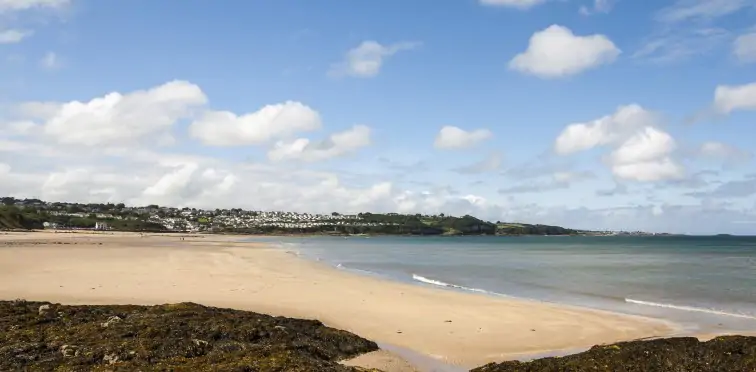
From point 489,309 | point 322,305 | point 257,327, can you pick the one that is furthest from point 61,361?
point 489,309

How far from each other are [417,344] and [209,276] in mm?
19423

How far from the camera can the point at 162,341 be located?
34.5 ft

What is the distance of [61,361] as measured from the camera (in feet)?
30.6

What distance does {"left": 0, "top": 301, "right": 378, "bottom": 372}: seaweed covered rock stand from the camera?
30.1 feet

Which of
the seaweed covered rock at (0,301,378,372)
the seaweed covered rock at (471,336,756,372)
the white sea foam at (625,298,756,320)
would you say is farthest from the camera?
the white sea foam at (625,298,756,320)

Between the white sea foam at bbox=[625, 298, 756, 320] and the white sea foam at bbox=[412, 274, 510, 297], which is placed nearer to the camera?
the white sea foam at bbox=[625, 298, 756, 320]

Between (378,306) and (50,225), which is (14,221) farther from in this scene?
(378,306)

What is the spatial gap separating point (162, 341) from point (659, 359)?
913 cm

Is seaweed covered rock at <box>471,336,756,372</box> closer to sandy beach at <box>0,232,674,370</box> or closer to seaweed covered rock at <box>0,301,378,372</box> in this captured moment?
sandy beach at <box>0,232,674,370</box>

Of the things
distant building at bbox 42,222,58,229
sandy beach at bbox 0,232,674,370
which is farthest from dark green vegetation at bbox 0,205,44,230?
sandy beach at bbox 0,232,674,370

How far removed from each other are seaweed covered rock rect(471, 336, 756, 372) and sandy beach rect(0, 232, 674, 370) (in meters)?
2.52

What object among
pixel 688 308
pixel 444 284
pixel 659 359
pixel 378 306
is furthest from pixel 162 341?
pixel 444 284

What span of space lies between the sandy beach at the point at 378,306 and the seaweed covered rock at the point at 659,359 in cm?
252

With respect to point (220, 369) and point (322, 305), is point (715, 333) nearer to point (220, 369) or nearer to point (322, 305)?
point (322, 305)
